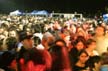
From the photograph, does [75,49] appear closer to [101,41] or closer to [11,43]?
[11,43]

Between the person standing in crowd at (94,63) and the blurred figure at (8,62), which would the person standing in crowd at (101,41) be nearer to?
the person standing in crowd at (94,63)

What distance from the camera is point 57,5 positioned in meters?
75.5

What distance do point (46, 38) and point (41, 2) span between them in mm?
69831

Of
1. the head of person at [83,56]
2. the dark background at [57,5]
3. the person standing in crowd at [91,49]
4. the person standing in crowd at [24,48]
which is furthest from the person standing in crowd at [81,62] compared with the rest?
the dark background at [57,5]

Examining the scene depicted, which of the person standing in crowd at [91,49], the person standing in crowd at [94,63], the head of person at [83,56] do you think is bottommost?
the person standing in crowd at [94,63]

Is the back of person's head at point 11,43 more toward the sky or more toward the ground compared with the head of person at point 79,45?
more toward the sky

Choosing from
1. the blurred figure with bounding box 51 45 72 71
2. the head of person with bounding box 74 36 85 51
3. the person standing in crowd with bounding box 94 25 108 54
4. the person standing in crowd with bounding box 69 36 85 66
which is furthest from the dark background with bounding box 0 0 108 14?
the blurred figure with bounding box 51 45 72 71

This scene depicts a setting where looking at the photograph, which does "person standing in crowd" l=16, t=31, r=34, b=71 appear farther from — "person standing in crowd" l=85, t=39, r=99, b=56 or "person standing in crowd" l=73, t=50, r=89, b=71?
"person standing in crowd" l=85, t=39, r=99, b=56

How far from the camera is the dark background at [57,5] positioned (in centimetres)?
6794

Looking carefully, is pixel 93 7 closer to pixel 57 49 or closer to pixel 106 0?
pixel 106 0

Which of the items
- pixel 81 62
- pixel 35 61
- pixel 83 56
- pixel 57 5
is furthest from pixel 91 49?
pixel 57 5

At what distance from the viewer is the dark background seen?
67.9 meters

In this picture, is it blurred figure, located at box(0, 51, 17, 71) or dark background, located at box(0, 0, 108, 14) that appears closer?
blurred figure, located at box(0, 51, 17, 71)

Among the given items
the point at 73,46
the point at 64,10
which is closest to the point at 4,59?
the point at 73,46
